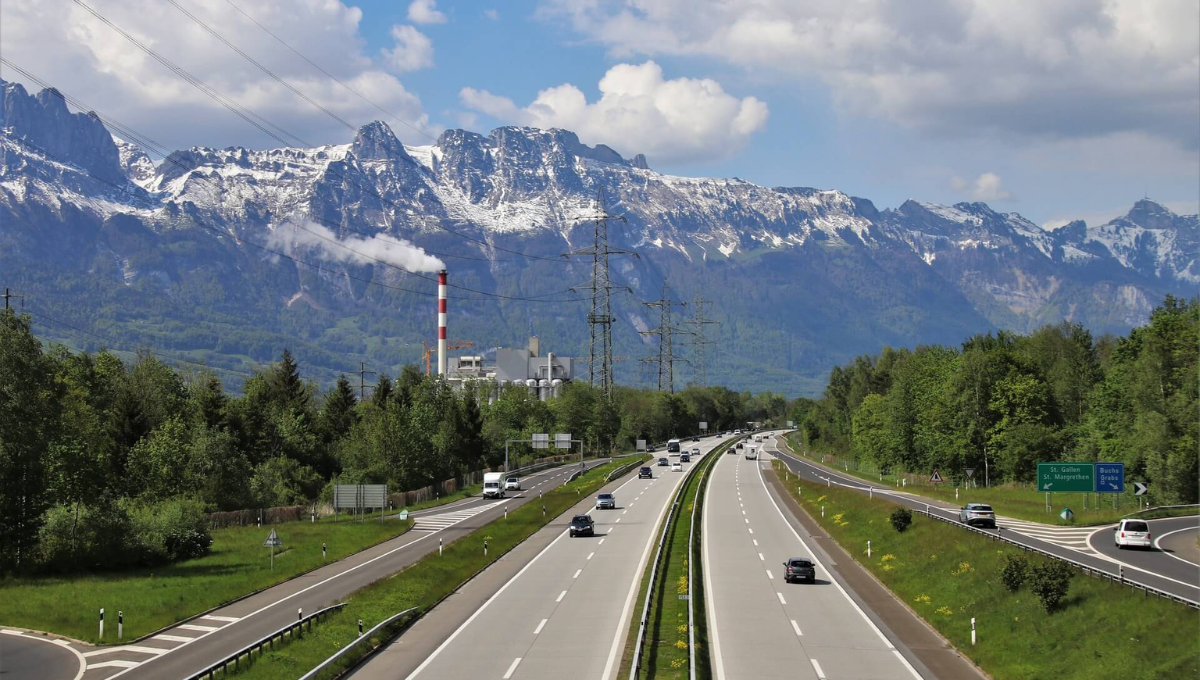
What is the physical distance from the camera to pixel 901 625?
134 ft

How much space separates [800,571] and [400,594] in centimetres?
1779

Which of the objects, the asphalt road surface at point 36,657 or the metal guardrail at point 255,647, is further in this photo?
the asphalt road surface at point 36,657

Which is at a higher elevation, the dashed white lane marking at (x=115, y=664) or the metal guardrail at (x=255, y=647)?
the metal guardrail at (x=255, y=647)

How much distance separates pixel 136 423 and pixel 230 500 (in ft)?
29.3

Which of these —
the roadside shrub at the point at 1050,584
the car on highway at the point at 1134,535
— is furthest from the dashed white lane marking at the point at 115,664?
the car on highway at the point at 1134,535

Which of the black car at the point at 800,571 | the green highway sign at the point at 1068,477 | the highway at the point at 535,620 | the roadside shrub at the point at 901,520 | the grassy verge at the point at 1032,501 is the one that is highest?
the green highway sign at the point at 1068,477

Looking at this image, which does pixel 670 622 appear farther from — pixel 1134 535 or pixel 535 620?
pixel 1134 535

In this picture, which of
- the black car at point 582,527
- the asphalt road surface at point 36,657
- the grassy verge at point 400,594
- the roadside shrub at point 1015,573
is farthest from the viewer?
the black car at point 582,527

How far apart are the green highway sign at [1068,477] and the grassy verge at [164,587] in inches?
1639

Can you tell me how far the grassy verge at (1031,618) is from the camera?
30547 millimetres

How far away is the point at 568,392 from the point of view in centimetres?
18288

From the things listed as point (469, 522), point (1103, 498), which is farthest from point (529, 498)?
point (1103, 498)

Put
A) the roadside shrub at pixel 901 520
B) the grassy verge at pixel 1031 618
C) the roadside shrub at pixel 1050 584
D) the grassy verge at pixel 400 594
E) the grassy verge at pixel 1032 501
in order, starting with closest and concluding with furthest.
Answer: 1. the grassy verge at pixel 1031 618
2. the grassy verge at pixel 400 594
3. the roadside shrub at pixel 1050 584
4. the roadside shrub at pixel 901 520
5. the grassy verge at pixel 1032 501

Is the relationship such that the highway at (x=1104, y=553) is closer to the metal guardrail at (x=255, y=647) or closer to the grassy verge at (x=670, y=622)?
the grassy verge at (x=670, y=622)
